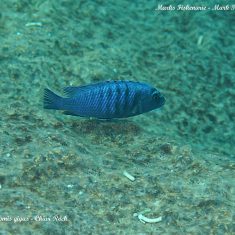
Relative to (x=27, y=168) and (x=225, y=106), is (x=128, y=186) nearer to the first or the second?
(x=27, y=168)

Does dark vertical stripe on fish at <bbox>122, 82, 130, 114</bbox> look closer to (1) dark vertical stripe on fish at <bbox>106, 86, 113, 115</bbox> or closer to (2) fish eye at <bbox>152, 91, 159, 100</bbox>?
(1) dark vertical stripe on fish at <bbox>106, 86, 113, 115</bbox>

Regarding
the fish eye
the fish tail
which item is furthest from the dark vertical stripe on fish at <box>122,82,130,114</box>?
the fish tail

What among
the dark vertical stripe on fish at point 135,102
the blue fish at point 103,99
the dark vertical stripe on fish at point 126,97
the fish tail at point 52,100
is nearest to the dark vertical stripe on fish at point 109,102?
the blue fish at point 103,99

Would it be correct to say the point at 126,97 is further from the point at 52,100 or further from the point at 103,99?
the point at 52,100

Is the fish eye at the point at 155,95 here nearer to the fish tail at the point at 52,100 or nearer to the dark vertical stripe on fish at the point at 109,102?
the dark vertical stripe on fish at the point at 109,102

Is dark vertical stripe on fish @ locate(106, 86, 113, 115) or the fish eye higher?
the fish eye

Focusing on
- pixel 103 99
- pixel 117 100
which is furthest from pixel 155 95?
pixel 103 99

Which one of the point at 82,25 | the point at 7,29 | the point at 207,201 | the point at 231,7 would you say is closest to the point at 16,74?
the point at 7,29

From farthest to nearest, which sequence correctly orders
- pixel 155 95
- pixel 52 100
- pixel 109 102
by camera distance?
pixel 155 95
pixel 109 102
pixel 52 100
